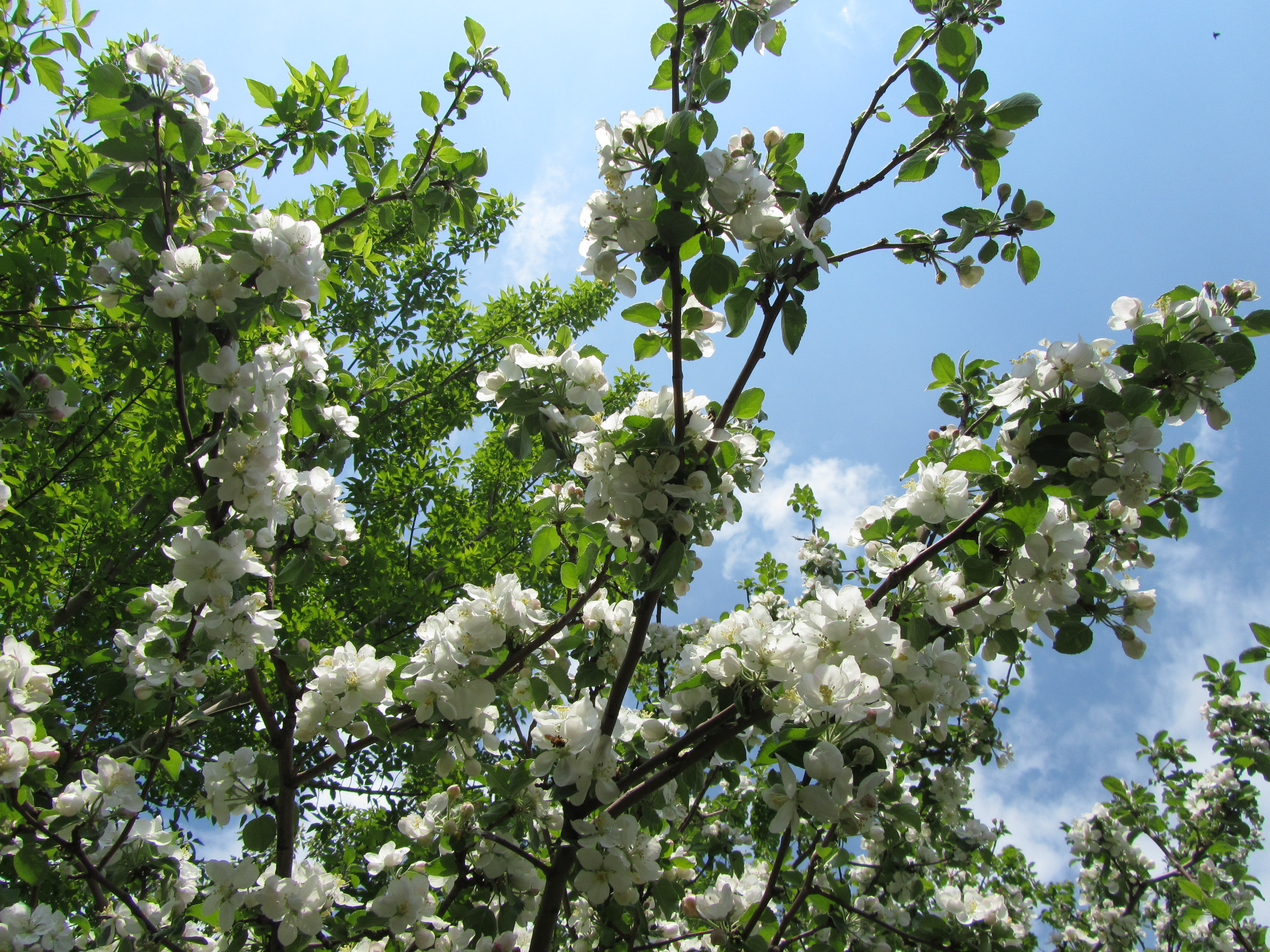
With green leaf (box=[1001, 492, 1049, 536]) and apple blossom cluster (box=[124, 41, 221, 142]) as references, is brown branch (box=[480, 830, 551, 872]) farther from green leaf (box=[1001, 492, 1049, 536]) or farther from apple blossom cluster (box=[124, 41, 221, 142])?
apple blossom cluster (box=[124, 41, 221, 142])

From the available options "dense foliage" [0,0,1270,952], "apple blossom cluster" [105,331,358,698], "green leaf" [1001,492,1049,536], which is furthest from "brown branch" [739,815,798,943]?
"apple blossom cluster" [105,331,358,698]

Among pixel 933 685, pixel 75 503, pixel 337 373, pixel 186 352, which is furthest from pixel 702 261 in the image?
pixel 75 503

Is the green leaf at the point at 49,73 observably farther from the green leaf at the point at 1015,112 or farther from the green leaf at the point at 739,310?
the green leaf at the point at 1015,112

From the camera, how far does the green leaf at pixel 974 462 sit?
1626 mm

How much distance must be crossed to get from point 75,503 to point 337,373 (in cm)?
234

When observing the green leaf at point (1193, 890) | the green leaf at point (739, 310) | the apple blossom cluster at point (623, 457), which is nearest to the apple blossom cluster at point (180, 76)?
the apple blossom cluster at point (623, 457)

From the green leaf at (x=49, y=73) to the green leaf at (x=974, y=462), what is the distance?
11.1 feet

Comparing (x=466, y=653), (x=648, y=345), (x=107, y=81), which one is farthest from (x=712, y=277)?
(x=107, y=81)

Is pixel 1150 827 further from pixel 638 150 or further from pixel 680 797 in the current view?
pixel 638 150

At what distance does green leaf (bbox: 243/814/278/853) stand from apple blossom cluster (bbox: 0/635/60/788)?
1.93 ft

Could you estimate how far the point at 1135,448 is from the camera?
1510mm

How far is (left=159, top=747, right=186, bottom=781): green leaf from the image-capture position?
2234 mm

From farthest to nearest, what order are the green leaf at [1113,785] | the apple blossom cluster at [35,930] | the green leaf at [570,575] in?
the green leaf at [1113,785] → the green leaf at [570,575] → the apple blossom cluster at [35,930]

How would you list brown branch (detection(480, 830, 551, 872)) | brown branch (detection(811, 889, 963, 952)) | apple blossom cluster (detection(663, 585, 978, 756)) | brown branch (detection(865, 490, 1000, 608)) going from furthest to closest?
brown branch (detection(811, 889, 963, 952)) < brown branch (detection(480, 830, 551, 872)) < brown branch (detection(865, 490, 1000, 608)) < apple blossom cluster (detection(663, 585, 978, 756))
